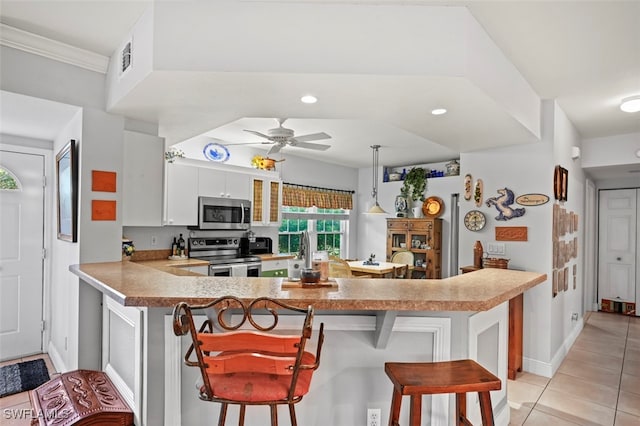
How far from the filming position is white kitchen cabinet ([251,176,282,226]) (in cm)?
528

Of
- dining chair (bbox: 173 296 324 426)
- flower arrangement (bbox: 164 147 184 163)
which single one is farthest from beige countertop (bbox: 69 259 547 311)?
flower arrangement (bbox: 164 147 184 163)

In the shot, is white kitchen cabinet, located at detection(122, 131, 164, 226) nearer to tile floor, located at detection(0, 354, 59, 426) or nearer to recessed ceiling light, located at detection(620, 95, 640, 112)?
tile floor, located at detection(0, 354, 59, 426)

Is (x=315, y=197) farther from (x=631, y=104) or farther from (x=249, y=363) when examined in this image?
(x=249, y=363)

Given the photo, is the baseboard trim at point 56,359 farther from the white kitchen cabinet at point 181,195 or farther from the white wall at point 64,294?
the white kitchen cabinet at point 181,195

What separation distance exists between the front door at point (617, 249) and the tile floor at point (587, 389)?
152 cm

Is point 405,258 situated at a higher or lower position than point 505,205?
lower

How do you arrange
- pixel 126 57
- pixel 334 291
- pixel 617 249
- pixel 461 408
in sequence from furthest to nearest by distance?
pixel 617 249, pixel 126 57, pixel 461 408, pixel 334 291

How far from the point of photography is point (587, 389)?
310 centimetres

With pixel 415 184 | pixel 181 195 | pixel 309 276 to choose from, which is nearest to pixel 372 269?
pixel 415 184

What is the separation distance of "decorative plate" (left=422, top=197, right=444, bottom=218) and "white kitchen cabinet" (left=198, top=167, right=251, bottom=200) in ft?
10.7

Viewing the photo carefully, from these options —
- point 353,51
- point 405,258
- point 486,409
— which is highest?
point 353,51

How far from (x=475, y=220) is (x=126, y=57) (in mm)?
3456

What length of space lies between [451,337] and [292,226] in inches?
183

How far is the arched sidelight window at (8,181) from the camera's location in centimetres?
349
